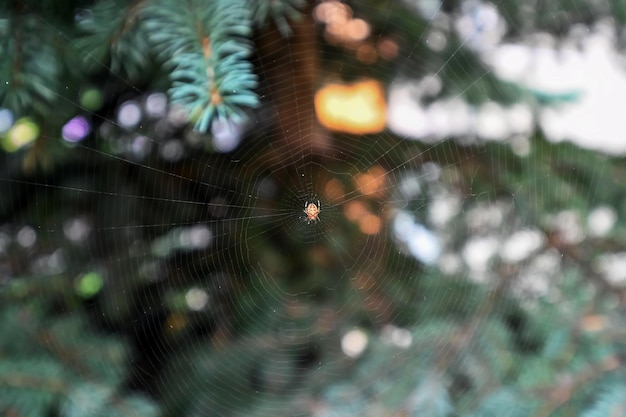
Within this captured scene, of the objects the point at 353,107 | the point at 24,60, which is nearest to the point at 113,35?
the point at 24,60

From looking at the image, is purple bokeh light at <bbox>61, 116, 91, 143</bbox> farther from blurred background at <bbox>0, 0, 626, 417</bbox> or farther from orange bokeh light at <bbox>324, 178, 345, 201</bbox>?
orange bokeh light at <bbox>324, 178, 345, 201</bbox>

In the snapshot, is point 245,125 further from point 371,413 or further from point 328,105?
point 371,413

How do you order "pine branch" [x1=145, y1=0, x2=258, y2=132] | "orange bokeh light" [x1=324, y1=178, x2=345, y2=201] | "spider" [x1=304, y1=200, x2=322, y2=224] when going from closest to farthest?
"pine branch" [x1=145, y1=0, x2=258, y2=132]
"orange bokeh light" [x1=324, y1=178, x2=345, y2=201]
"spider" [x1=304, y1=200, x2=322, y2=224]

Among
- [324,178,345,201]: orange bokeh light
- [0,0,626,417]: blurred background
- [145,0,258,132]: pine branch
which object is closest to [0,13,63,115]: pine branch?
[0,0,626,417]: blurred background

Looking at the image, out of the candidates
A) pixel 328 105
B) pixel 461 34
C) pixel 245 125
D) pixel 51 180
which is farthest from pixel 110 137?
pixel 461 34

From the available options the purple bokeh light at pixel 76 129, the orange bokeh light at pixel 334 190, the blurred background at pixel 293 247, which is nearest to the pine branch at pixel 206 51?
the blurred background at pixel 293 247

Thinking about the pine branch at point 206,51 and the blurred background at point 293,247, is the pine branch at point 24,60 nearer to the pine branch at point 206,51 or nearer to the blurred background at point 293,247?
the blurred background at point 293,247

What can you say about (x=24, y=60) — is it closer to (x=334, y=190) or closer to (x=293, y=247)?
(x=293, y=247)
